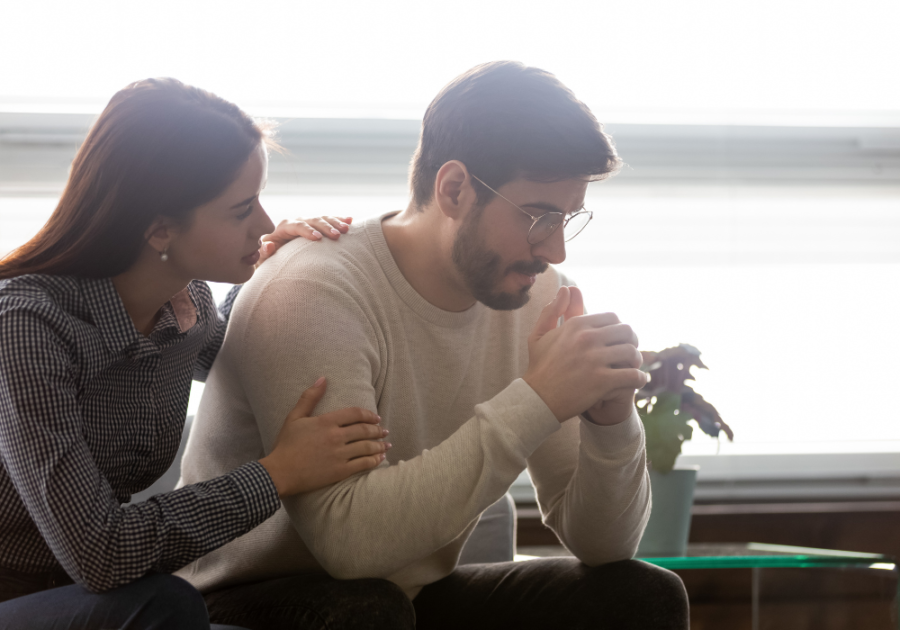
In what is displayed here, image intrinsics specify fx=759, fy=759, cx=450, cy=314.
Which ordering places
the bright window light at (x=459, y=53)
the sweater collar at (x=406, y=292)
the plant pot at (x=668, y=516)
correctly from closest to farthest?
the sweater collar at (x=406, y=292), the plant pot at (x=668, y=516), the bright window light at (x=459, y=53)

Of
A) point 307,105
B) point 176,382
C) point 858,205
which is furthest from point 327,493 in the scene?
Answer: point 858,205

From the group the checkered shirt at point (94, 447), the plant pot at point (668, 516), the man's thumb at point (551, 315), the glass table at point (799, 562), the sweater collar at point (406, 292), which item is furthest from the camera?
the plant pot at point (668, 516)

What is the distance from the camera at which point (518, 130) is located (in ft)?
3.58

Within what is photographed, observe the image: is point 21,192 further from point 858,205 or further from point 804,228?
point 858,205

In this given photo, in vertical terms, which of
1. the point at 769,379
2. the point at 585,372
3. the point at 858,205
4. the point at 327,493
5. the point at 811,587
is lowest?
the point at 811,587

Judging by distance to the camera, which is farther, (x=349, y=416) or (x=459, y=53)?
(x=459, y=53)

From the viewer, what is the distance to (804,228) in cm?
205

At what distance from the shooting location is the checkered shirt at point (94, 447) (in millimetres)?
807

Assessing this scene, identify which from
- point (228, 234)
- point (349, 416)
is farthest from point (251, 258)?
point (349, 416)

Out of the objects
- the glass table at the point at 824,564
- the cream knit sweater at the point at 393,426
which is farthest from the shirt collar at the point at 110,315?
the glass table at the point at 824,564

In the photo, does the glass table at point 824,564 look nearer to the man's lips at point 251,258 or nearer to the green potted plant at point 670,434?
the green potted plant at point 670,434

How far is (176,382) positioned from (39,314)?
0.25m

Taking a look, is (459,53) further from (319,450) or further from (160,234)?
(319,450)

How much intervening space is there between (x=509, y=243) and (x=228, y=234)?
1.31 ft
